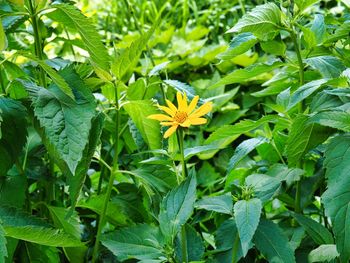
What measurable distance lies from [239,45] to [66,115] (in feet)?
1.10

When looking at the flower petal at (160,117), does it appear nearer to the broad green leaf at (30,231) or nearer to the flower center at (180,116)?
the flower center at (180,116)

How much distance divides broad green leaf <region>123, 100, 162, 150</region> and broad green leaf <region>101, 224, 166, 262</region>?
0.17 metres

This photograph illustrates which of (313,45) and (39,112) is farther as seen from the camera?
(313,45)

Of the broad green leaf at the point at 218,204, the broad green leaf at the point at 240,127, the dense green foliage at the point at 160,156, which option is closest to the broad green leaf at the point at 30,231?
the dense green foliage at the point at 160,156

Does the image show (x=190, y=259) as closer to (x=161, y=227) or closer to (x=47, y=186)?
(x=161, y=227)

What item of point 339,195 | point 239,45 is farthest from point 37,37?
point 339,195

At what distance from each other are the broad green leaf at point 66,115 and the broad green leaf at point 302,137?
0.33 metres

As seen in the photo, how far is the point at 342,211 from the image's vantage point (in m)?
0.92

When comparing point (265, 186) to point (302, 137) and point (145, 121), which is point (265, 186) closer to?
point (302, 137)

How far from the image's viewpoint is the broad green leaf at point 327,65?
110 cm

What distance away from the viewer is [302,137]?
106cm

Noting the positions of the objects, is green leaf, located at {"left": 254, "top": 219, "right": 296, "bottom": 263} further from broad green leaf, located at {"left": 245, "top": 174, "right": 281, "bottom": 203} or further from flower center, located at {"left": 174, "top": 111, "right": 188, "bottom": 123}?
flower center, located at {"left": 174, "top": 111, "right": 188, "bottom": 123}

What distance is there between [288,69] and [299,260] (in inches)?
14.7

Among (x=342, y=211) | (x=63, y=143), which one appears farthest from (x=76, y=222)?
(x=342, y=211)
